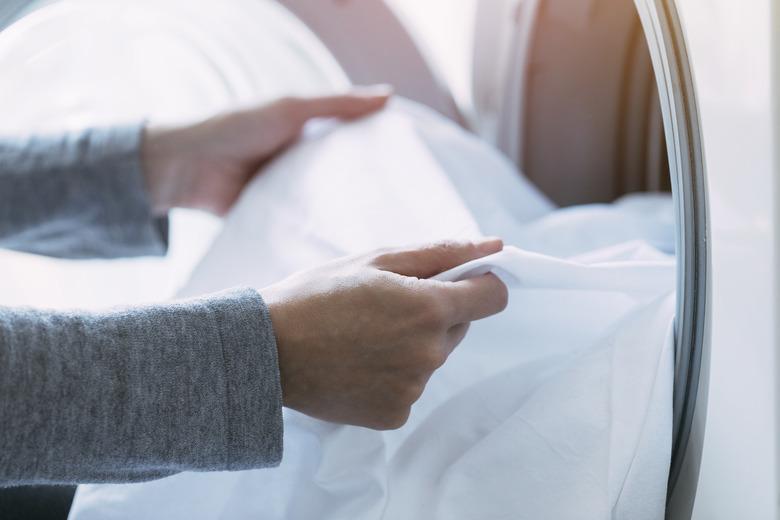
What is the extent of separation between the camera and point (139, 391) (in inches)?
19.3

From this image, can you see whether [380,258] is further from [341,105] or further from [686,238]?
[341,105]

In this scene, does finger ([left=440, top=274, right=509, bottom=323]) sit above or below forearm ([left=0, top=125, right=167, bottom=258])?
above

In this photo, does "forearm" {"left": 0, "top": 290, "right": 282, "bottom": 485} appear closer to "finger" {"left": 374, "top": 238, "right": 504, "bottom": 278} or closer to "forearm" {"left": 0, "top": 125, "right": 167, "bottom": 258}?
"finger" {"left": 374, "top": 238, "right": 504, "bottom": 278}

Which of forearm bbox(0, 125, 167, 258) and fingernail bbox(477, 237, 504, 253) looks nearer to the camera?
fingernail bbox(477, 237, 504, 253)

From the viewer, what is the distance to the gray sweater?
46cm

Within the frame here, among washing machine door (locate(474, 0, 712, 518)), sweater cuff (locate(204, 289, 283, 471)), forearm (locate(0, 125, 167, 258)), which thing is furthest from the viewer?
washing machine door (locate(474, 0, 712, 518))

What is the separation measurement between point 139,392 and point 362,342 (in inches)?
5.6

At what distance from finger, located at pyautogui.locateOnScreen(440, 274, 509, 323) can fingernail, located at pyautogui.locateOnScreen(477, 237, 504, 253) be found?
23mm

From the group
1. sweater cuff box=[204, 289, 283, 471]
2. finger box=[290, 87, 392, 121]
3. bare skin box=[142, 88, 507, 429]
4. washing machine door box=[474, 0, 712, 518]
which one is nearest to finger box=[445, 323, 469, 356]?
bare skin box=[142, 88, 507, 429]

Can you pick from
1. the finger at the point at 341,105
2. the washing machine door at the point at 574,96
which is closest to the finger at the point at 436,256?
the finger at the point at 341,105

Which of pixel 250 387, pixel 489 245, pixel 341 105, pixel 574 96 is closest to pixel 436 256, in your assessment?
pixel 489 245

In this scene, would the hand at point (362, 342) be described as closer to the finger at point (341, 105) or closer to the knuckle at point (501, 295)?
the knuckle at point (501, 295)

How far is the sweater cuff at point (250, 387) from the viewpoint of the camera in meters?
0.51

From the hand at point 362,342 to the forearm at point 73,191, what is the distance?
0.43 metres
